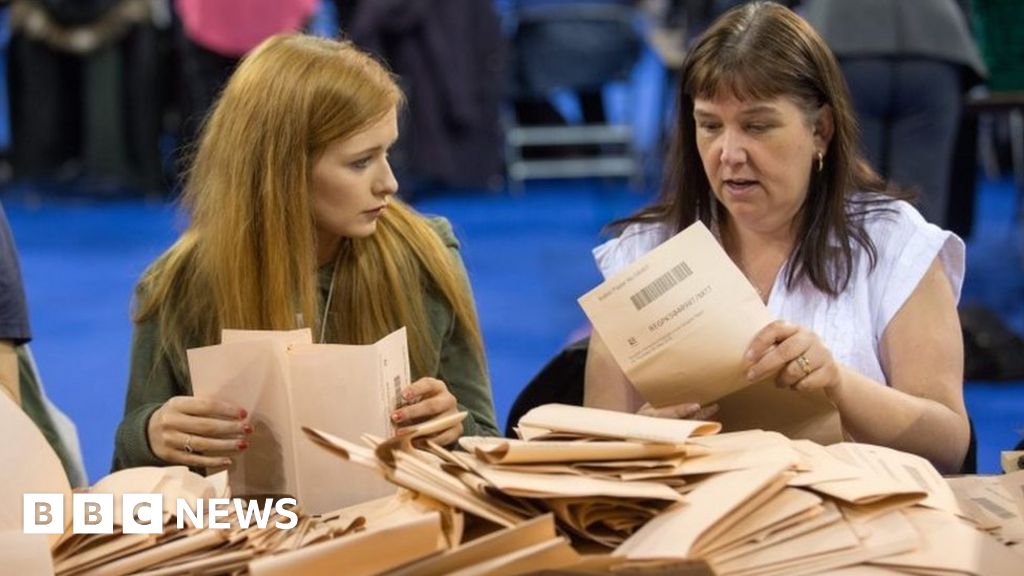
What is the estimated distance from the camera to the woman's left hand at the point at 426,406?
2.18 m

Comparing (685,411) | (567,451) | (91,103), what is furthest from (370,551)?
(91,103)

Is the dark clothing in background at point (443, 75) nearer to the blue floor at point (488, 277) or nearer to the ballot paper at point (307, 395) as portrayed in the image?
the blue floor at point (488, 277)

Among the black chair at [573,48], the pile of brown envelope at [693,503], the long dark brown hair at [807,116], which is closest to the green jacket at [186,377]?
the long dark brown hair at [807,116]

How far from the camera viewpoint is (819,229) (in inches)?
104

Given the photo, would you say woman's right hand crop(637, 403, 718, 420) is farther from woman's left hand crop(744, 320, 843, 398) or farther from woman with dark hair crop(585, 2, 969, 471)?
woman with dark hair crop(585, 2, 969, 471)

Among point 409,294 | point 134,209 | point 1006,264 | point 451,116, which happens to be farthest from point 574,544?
point 134,209

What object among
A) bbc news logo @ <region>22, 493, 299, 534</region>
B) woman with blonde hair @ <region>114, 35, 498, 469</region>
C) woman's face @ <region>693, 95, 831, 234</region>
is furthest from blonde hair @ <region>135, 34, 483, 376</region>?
bbc news logo @ <region>22, 493, 299, 534</region>

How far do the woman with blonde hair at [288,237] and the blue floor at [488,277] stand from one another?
208 centimetres

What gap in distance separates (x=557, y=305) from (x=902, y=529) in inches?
198

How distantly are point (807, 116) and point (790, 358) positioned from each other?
1.81ft

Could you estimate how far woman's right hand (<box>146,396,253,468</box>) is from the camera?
2180mm

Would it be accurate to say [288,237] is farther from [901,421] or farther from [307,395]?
[901,421]

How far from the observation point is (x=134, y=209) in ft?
30.9

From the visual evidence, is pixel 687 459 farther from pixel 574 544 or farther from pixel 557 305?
pixel 557 305
